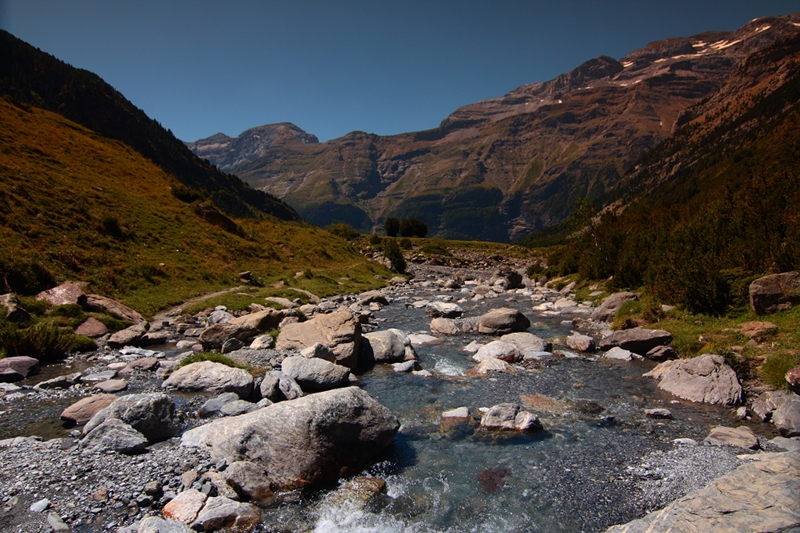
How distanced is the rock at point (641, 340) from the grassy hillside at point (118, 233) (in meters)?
26.1

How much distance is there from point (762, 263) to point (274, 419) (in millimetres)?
21834

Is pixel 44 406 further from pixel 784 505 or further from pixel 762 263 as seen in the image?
pixel 762 263

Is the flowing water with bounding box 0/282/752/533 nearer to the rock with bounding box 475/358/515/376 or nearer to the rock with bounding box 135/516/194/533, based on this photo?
the rock with bounding box 475/358/515/376

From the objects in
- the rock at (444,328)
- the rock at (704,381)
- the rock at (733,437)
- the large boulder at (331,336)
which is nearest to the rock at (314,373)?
the large boulder at (331,336)

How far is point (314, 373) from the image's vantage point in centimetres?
1352

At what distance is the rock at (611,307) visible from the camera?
77.2 ft

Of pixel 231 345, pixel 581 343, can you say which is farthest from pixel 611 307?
pixel 231 345

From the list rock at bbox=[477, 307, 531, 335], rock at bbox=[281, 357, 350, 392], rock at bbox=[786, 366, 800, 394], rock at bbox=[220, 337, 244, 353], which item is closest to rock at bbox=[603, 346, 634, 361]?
rock at bbox=[786, 366, 800, 394]

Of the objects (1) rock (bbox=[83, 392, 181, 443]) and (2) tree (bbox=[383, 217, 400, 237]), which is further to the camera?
(2) tree (bbox=[383, 217, 400, 237])

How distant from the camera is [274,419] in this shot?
29.5 ft

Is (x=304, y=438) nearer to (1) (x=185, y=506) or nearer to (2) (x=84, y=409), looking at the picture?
(1) (x=185, y=506)

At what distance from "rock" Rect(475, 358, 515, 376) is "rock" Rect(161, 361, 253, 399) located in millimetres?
8852

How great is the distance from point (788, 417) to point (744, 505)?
6.30m

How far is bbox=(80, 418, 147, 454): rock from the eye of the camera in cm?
845
